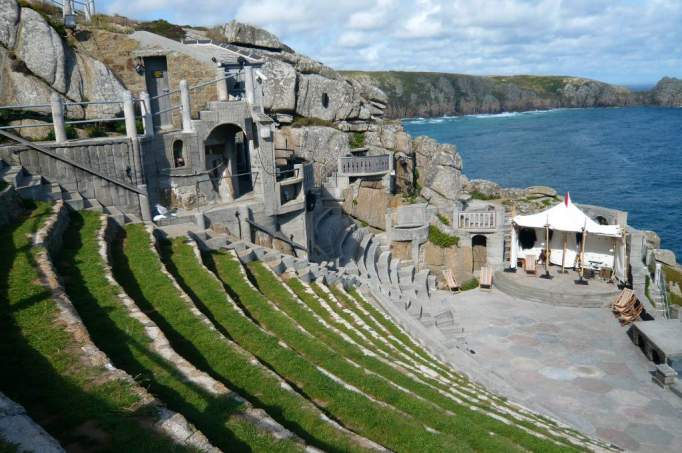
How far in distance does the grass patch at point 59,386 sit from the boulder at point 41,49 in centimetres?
1799

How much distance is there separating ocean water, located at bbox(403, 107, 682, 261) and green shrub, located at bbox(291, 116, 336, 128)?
30104 mm

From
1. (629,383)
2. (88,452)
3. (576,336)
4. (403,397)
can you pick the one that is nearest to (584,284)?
(576,336)

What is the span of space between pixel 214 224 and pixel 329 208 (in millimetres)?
14746

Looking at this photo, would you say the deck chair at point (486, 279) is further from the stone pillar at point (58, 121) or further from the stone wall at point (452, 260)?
the stone pillar at point (58, 121)

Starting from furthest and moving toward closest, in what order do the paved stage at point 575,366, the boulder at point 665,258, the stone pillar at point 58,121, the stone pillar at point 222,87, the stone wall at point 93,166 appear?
the boulder at point 665,258
the stone pillar at point 222,87
the stone pillar at point 58,121
the stone wall at point 93,166
the paved stage at point 575,366

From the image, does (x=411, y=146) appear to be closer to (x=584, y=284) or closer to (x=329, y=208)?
(x=329, y=208)

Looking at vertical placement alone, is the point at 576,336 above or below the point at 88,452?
below

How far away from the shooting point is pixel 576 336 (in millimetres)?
22000

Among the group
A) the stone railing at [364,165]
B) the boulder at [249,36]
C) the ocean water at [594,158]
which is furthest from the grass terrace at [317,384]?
the ocean water at [594,158]

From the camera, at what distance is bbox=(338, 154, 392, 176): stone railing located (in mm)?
35281

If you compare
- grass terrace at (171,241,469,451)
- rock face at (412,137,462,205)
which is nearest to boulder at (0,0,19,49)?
grass terrace at (171,241,469,451)

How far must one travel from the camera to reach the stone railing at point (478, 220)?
29.1 metres

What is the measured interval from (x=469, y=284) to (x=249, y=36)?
28.5m

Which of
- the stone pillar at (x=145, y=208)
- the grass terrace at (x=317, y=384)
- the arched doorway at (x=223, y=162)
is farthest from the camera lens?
the arched doorway at (x=223, y=162)
